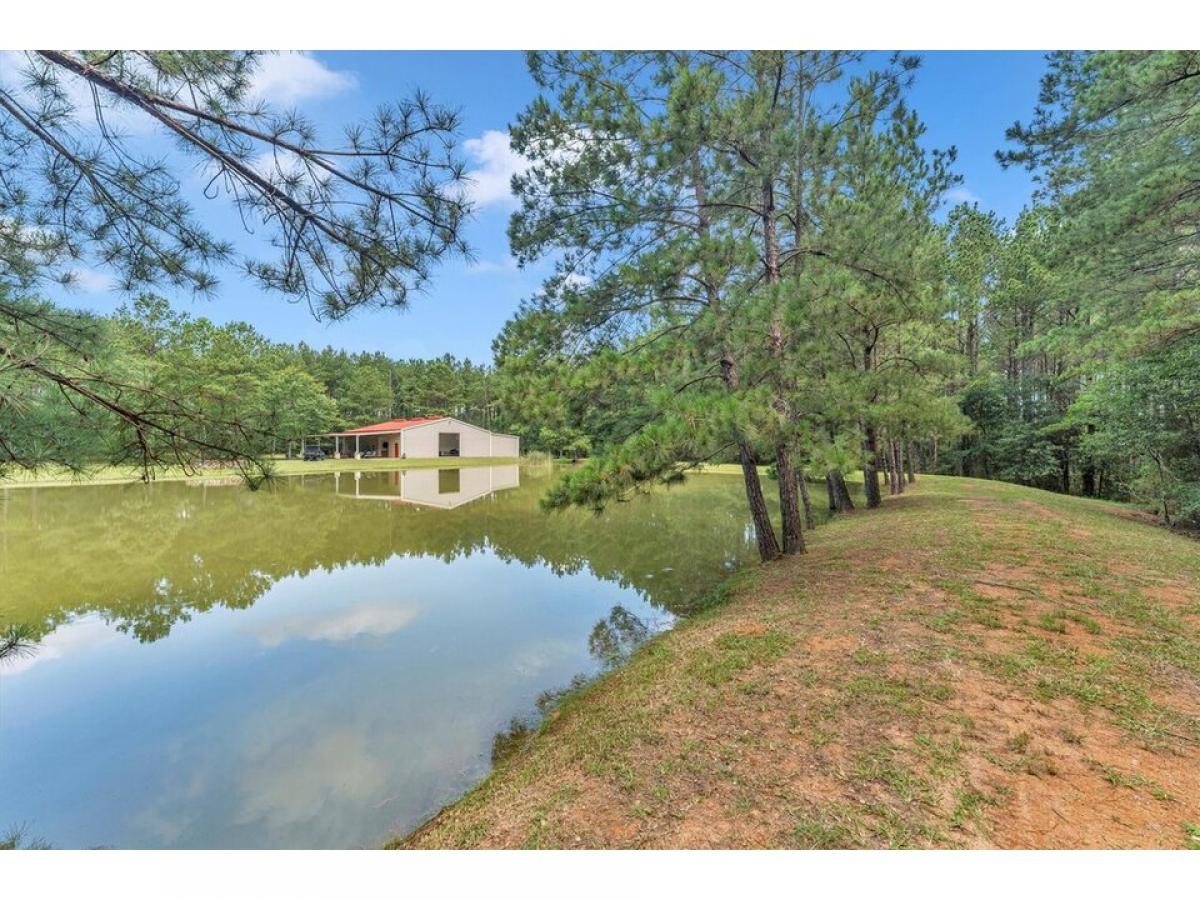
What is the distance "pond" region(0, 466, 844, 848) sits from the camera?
216cm

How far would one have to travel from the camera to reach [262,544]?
7.25 metres

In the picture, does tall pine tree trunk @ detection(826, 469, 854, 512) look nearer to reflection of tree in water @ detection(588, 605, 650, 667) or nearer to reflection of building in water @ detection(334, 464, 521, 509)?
reflection of tree in water @ detection(588, 605, 650, 667)

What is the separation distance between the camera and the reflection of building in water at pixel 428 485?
1243cm

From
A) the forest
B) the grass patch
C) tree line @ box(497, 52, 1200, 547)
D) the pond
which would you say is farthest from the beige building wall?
the grass patch

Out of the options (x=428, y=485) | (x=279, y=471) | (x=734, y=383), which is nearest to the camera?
(x=279, y=471)

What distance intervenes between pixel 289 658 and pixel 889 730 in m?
3.95

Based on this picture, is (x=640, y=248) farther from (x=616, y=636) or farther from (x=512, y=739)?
(x=512, y=739)

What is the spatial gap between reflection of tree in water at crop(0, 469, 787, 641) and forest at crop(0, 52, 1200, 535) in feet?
2.84

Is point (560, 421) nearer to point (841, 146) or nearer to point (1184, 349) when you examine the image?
point (841, 146)

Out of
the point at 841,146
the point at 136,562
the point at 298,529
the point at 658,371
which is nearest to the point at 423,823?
the point at 658,371

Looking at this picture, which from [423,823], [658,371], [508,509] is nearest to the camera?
[423,823]

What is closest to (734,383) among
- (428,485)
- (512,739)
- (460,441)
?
(512,739)

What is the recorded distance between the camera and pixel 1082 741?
1711 millimetres
